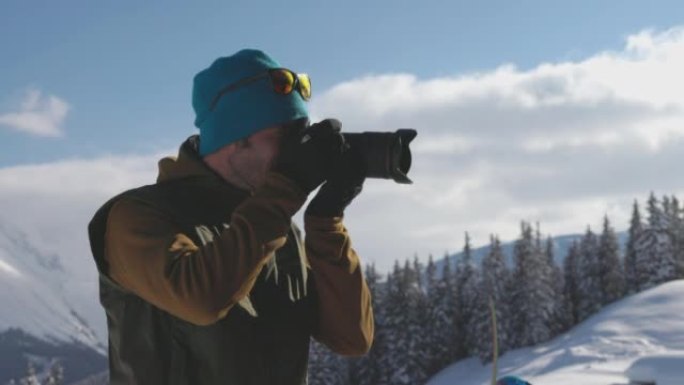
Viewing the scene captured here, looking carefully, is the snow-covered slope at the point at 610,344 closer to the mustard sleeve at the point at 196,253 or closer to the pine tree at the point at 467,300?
the pine tree at the point at 467,300

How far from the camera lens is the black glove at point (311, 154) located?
2090 millimetres

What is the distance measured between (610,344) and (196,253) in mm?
54683

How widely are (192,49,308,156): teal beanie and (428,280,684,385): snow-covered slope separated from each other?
139 ft

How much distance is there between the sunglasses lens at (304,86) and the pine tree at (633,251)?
6515cm

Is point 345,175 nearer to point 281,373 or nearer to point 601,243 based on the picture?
point 281,373

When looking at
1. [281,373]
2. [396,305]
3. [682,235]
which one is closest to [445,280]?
[396,305]

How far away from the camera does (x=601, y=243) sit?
224ft

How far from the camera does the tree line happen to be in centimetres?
5903

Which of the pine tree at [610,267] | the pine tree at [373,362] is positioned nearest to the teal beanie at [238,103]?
the pine tree at [373,362]

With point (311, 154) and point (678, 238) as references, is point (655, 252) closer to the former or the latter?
point (678, 238)

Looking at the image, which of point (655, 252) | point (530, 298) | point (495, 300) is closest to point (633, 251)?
point (655, 252)

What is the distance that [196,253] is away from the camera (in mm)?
1942

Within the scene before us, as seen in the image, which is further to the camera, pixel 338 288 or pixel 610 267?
pixel 610 267

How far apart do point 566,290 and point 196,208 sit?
71.6m
